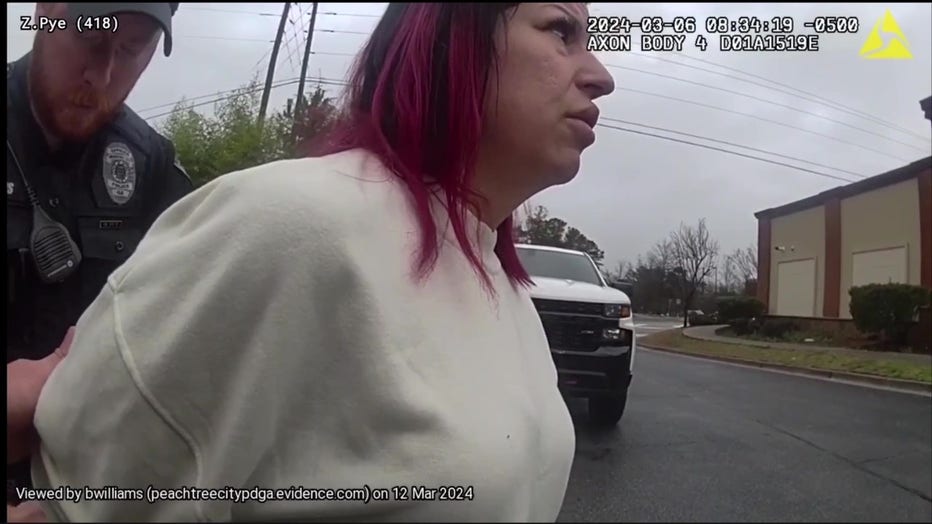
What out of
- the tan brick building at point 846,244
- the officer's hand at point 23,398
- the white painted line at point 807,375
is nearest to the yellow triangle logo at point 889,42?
the tan brick building at point 846,244

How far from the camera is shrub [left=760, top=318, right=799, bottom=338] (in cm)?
85

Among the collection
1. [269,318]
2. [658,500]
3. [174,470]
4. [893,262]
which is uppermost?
[893,262]

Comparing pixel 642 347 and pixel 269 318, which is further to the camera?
pixel 642 347

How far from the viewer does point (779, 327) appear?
89 cm

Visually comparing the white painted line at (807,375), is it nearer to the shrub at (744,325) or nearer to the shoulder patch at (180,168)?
the shrub at (744,325)

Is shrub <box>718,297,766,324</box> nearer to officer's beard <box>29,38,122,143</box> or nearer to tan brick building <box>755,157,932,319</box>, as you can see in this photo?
tan brick building <box>755,157,932,319</box>

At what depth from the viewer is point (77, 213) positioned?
53 cm

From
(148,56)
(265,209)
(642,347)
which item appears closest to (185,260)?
(265,209)

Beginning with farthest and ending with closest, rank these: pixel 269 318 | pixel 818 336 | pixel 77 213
Answer: 1. pixel 818 336
2. pixel 77 213
3. pixel 269 318

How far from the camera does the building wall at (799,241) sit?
0.73 metres

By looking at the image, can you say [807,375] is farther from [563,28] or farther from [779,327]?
[563,28]

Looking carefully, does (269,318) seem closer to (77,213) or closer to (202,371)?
(202,371)

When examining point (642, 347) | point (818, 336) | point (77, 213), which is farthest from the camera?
point (818, 336)

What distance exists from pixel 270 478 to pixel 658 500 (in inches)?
28.8
